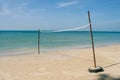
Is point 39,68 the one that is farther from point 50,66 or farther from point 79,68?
point 79,68

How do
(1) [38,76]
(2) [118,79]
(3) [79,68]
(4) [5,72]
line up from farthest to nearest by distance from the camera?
(3) [79,68], (4) [5,72], (1) [38,76], (2) [118,79]

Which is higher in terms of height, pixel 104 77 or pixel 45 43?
pixel 45 43

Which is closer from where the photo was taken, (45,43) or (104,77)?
(104,77)

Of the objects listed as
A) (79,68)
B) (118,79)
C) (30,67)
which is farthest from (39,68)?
(118,79)

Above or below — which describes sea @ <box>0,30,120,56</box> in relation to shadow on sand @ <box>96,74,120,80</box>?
above

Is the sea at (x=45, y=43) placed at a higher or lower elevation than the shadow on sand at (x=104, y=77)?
higher

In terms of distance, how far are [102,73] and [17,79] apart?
129 inches

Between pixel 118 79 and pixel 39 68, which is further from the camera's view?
pixel 39 68

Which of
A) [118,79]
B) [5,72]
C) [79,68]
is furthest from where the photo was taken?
[79,68]

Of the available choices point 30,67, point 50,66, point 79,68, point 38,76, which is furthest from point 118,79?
point 30,67

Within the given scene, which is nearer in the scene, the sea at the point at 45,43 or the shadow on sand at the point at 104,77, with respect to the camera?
the shadow on sand at the point at 104,77

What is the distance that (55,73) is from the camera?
8094 mm

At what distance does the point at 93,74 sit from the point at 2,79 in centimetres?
343

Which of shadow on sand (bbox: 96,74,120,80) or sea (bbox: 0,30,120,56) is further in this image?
sea (bbox: 0,30,120,56)
